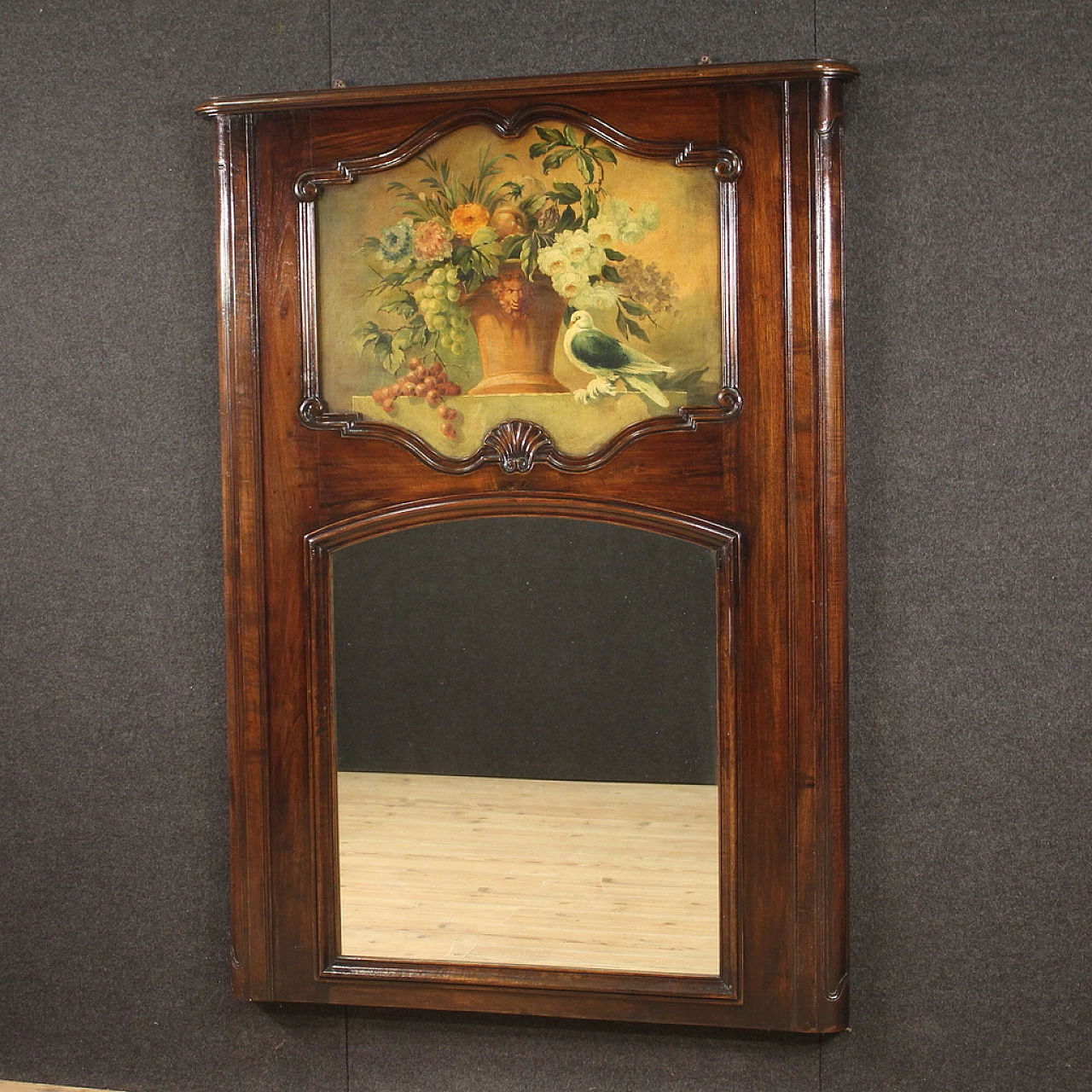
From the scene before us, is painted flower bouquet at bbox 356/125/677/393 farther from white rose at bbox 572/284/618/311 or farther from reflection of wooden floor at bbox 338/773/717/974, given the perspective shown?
reflection of wooden floor at bbox 338/773/717/974

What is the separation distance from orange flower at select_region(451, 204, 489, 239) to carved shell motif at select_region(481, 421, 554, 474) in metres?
Result: 0.36

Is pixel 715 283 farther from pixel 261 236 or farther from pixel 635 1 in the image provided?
pixel 261 236

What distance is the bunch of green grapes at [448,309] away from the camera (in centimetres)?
222

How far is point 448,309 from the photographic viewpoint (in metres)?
2.23

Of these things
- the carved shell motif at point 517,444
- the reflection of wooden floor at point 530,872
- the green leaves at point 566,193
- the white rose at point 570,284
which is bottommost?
the reflection of wooden floor at point 530,872

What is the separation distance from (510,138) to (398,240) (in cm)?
28

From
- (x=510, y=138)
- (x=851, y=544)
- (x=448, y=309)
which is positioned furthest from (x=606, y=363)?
(x=851, y=544)

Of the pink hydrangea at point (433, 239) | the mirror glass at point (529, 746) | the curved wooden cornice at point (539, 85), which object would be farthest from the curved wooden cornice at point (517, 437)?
the curved wooden cornice at point (539, 85)

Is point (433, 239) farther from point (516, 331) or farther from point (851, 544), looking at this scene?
point (851, 544)

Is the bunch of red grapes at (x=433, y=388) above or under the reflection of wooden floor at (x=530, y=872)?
above

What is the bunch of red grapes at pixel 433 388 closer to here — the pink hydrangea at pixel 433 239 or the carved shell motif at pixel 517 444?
the carved shell motif at pixel 517 444

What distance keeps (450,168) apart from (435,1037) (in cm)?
166

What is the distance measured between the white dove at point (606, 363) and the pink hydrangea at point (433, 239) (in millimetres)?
274

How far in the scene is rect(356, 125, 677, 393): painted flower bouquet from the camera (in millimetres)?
2166
